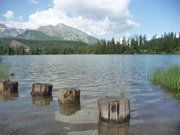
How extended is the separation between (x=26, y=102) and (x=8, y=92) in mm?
3934

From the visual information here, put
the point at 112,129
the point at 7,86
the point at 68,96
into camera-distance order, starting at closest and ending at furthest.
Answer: the point at 112,129, the point at 68,96, the point at 7,86

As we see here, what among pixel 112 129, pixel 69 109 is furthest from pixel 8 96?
pixel 112 129

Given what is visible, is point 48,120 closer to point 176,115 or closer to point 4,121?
point 4,121

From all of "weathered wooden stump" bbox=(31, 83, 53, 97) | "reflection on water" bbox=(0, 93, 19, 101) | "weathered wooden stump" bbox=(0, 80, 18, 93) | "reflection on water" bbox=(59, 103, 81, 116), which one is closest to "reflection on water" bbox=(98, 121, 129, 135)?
"reflection on water" bbox=(59, 103, 81, 116)

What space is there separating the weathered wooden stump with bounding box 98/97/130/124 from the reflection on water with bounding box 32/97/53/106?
19.4 feet

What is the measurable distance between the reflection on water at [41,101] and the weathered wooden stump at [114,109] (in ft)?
19.4

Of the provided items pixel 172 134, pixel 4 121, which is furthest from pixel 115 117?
pixel 4 121

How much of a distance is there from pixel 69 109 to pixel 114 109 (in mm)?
4006

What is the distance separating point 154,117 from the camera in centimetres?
1403

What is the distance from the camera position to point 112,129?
11.7 metres

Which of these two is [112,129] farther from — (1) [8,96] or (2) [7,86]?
(2) [7,86]

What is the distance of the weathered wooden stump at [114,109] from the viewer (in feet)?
40.2

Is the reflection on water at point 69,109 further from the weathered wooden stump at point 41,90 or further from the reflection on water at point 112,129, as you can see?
the weathered wooden stump at point 41,90

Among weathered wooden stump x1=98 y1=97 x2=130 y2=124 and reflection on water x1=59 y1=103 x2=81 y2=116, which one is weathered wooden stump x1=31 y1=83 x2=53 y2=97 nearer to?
reflection on water x1=59 y1=103 x2=81 y2=116
